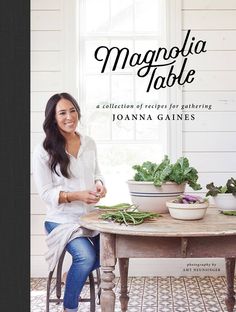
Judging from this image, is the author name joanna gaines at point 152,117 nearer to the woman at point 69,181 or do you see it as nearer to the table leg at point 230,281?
the woman at point 69,181

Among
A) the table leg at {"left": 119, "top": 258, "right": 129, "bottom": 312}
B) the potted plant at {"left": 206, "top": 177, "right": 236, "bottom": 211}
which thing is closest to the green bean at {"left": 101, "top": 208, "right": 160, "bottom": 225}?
the potted plant at {"left": 206, "top": 177, "right": 236, "bottom": 211}

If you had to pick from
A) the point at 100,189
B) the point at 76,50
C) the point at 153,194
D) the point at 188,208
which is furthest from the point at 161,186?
the point at 76,50

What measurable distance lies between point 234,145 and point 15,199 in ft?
8.98

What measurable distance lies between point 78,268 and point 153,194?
0.50 m

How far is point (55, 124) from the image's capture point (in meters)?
2.38

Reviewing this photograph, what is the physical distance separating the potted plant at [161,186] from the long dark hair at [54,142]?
0.42m

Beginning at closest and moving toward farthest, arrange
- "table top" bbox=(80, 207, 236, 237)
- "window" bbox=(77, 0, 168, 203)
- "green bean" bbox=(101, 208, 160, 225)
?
1. "table top" bbox=(80, 207, 236, 237)
2. "green bean" bbox=(101, 208, 160, 225)
3. "window" bbox=(77, 0, 168, 203)

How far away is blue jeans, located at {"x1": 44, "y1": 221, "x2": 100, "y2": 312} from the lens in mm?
2021

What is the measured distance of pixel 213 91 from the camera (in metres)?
3.29

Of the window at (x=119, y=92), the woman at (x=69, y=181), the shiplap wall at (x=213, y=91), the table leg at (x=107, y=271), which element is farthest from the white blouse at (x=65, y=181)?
the shiplap wall at (x=213, y=91)

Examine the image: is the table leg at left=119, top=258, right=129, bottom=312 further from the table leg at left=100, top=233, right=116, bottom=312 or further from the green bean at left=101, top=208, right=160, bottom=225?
the table leg at left=100, top=233, right=116, bottom=312

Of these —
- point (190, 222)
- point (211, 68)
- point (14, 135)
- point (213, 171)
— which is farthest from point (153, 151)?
point (14, 135)

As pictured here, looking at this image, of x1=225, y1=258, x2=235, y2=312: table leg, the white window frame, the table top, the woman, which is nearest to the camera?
the table top

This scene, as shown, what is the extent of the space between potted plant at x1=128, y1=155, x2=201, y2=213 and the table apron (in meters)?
0.34
